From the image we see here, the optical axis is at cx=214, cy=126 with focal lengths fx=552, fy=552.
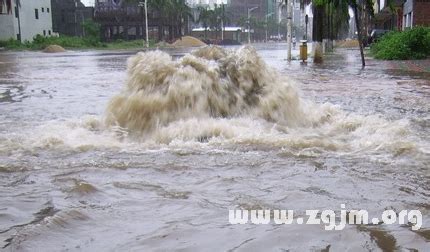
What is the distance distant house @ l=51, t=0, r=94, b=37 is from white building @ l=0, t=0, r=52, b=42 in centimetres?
781

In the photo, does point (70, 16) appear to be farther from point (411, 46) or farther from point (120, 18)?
point (411, 46)

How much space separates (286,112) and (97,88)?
668 centimetres

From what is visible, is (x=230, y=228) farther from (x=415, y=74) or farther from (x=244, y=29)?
(x=244, y=29)

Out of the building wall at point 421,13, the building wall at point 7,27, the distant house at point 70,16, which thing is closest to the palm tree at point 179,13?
the distant house at point 70,16

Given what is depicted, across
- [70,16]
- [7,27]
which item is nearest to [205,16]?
[70,16]

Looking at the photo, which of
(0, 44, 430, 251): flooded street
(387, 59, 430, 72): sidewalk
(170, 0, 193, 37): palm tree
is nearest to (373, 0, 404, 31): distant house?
(387, 59, 430, 72): sidewalk

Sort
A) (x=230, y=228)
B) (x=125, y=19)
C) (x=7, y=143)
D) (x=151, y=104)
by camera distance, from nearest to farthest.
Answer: (x=230, y=228)
(x=7, y=143)
(x=151, y=104)
(x=125, y=19)

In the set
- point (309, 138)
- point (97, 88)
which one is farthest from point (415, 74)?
point (309, 138)

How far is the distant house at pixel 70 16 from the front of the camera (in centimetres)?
8150

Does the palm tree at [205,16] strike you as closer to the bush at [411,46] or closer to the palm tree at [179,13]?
the palm tree at [179,13]

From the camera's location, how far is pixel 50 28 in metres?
73.8

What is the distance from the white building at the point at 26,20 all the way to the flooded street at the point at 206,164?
2240 inches

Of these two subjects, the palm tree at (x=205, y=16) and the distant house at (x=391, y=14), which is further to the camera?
the palm tree at (x=205, y=16)

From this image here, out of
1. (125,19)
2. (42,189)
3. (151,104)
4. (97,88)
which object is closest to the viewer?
(42,189)
